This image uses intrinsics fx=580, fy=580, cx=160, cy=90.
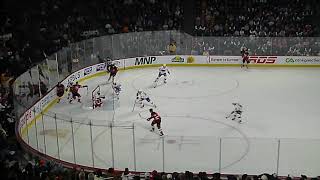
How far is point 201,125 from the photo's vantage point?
17875 mm

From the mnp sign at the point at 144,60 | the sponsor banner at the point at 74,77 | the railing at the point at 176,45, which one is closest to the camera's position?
the sponsor banner at the point at 74,77

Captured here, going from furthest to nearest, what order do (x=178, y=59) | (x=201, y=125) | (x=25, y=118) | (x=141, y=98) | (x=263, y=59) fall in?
(x=178, y=59) < (x=263, y=59) < (x=141, y=98) < (x=201, y=125) < (x=25, y=118)

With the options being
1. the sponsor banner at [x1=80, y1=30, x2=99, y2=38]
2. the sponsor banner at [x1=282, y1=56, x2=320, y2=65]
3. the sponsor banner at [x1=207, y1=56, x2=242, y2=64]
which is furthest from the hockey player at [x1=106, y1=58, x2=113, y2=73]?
the sponsor banner at [x1=282, y1=56, x2=320, y2=65]

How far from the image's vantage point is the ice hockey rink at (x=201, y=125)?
14.6m

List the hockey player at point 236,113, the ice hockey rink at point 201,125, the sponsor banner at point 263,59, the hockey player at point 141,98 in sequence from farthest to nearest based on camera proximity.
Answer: the sponsor banner at point 263,59, the hockey player at point 141,98, the hockey player at point 236,113, the ice hockey rink at point 201,125

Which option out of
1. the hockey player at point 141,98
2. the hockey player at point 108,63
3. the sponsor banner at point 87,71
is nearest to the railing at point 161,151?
the hockey player at point 141,98

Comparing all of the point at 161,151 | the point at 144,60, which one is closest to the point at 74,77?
the point at 144,60

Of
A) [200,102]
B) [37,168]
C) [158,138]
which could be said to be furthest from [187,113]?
[37,168]

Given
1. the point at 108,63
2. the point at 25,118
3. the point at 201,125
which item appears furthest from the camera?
the point at 108,63

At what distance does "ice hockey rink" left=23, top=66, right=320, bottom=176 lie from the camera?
48.1 ft

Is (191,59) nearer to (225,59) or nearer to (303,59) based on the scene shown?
(225,59)

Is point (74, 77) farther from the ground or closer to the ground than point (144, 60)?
closer to the ground

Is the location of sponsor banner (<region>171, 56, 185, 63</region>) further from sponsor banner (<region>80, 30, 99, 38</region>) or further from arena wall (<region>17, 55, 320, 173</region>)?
sponsor banner (<region>80, 30, 99, 38</region>)

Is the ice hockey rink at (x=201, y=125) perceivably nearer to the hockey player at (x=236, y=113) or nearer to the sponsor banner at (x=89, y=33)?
the hockey player at (x=236, y=113)
